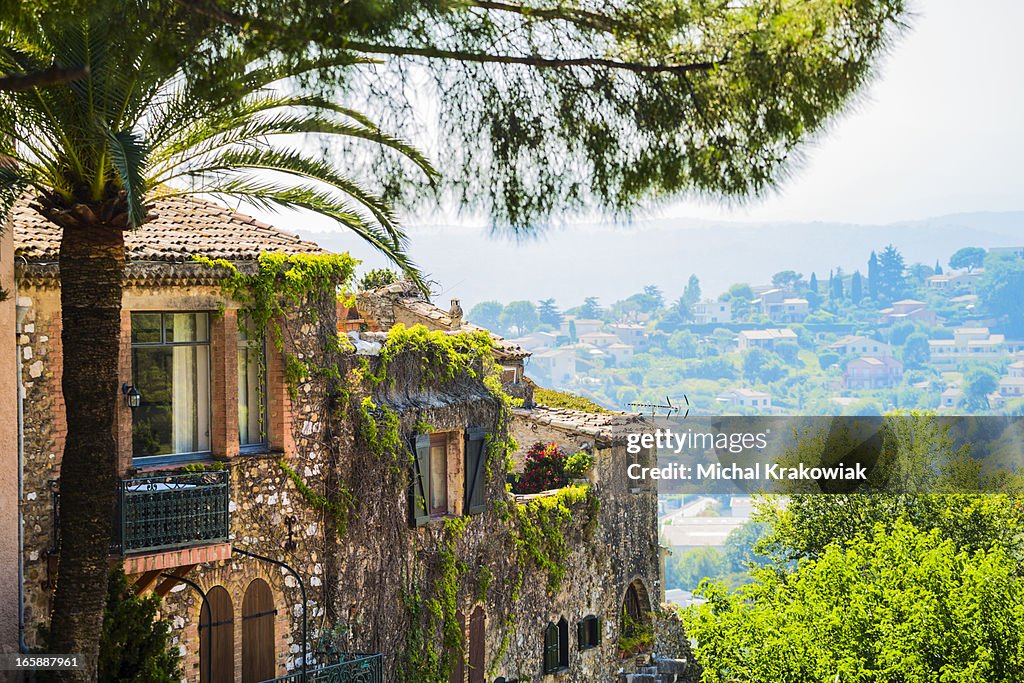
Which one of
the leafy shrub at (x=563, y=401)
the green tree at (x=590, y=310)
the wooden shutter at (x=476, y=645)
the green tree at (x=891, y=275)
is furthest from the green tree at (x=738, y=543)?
the wooden shutter at (x=476, y=645)

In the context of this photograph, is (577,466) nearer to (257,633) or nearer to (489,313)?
(257,633)

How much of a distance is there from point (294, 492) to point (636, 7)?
1058 cm

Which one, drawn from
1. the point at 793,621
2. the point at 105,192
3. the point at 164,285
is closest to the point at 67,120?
the point at 105,192

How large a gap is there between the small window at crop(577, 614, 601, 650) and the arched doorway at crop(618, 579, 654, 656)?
1.78 metres

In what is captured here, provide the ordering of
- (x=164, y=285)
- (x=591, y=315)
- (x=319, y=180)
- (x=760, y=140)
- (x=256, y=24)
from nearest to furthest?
(x=256, y=24)
(x=760, y=140)
(x=319, y=180)
(x=164, y=285)
(x=591, y=315)

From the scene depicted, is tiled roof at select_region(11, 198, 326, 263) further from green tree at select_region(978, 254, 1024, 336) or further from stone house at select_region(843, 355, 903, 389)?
green tree at select_region(978, 254, 1024, 336)

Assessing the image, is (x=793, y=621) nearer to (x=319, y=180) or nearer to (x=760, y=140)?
(x=319, y=180)

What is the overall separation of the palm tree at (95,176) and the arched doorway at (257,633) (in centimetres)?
523

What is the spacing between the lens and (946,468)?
4666 centimetres

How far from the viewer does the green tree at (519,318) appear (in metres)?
151

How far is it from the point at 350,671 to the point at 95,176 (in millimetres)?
9025

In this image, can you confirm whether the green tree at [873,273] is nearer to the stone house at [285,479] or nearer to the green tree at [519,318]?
the green tree at [519,318]

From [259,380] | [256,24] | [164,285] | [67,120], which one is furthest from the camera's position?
[259,380]

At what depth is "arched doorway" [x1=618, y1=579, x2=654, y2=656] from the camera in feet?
98.2
